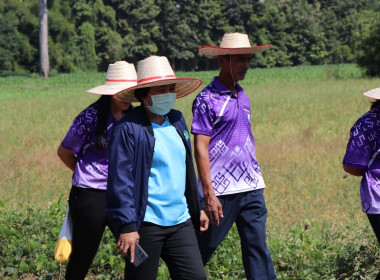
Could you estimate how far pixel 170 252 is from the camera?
12.0 ft

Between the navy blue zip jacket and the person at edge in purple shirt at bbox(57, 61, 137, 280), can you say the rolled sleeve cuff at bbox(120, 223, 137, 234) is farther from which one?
the person at edge in purple shirt at bbox(57, 61, 137, 280)

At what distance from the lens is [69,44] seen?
7081 centimetres

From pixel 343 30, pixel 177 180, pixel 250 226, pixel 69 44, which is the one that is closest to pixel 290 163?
pixel 250 226

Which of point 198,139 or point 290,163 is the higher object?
point 198,139

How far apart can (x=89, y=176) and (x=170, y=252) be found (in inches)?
42.4

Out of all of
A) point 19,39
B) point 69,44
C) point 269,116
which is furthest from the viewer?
point 69,44

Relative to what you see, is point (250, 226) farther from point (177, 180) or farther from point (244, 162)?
point (177, 180)

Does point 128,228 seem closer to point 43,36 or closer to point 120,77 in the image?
point 120,77

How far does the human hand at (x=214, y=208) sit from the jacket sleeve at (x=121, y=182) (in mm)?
857

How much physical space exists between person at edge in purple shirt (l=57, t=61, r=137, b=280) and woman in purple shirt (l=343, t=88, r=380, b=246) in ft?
5.05

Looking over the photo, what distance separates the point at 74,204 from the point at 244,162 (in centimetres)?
117

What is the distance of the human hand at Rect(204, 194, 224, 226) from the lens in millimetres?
4250

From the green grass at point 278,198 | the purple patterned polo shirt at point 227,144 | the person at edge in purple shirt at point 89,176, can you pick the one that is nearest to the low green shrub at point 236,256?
the green grass at point 278,198

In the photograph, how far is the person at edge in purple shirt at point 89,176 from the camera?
177 inches
